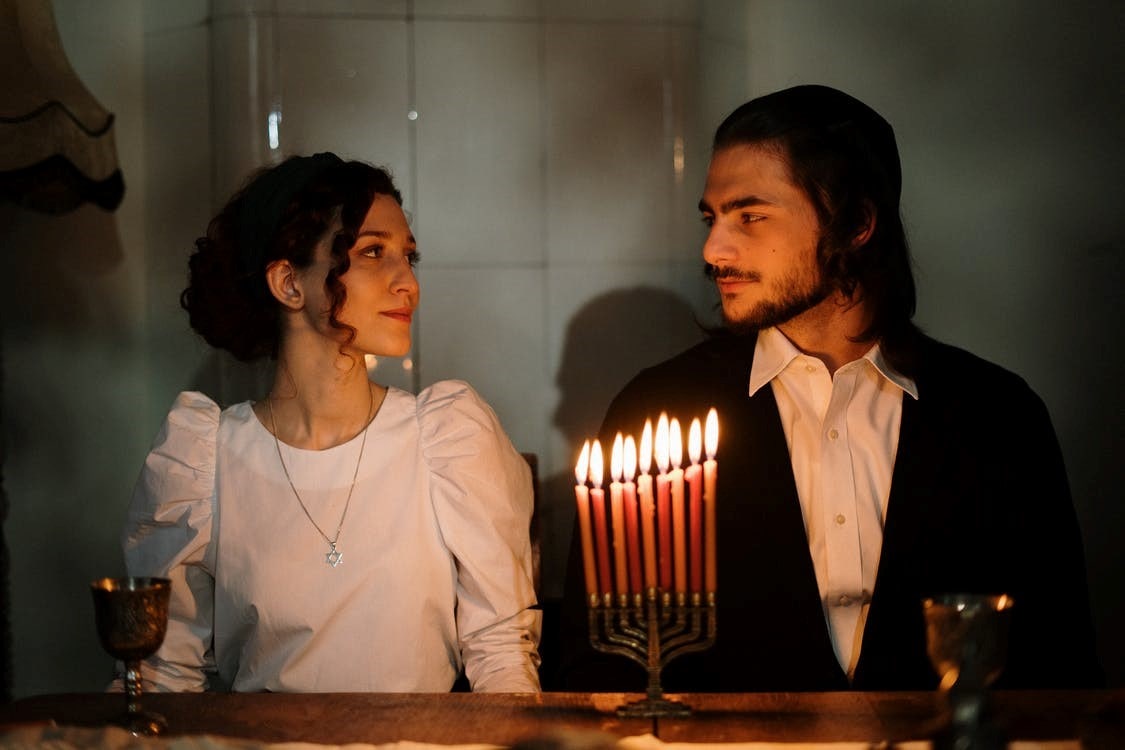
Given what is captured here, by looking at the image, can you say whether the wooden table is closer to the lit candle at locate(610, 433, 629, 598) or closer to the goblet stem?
the goblet stem

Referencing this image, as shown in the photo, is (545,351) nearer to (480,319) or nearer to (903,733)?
(480,319)

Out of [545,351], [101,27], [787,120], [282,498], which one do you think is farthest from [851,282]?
[101,27]

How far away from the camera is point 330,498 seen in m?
2.81

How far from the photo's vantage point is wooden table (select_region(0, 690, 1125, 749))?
1872 mm

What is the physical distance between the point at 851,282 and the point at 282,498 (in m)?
1.46

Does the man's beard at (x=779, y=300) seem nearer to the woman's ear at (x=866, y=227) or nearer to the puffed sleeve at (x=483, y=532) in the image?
the woman's ear at (x=866, y=227)

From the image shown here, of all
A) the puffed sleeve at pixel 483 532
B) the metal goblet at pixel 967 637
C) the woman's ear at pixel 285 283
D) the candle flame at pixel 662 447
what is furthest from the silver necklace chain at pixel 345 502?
the metal goblet at pixel 967 637

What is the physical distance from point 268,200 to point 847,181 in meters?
1.41

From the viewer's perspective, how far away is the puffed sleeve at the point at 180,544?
2715mm

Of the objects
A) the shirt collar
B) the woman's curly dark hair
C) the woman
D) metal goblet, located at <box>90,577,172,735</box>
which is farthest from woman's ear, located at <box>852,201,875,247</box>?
metal goblet, located at <box>90,577,172,735</box>

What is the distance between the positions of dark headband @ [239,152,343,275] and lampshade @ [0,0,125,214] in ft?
2.11

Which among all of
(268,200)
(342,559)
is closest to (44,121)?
(268,200)

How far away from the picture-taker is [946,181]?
413 centimetres

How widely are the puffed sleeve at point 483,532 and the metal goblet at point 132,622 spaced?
85 cm
